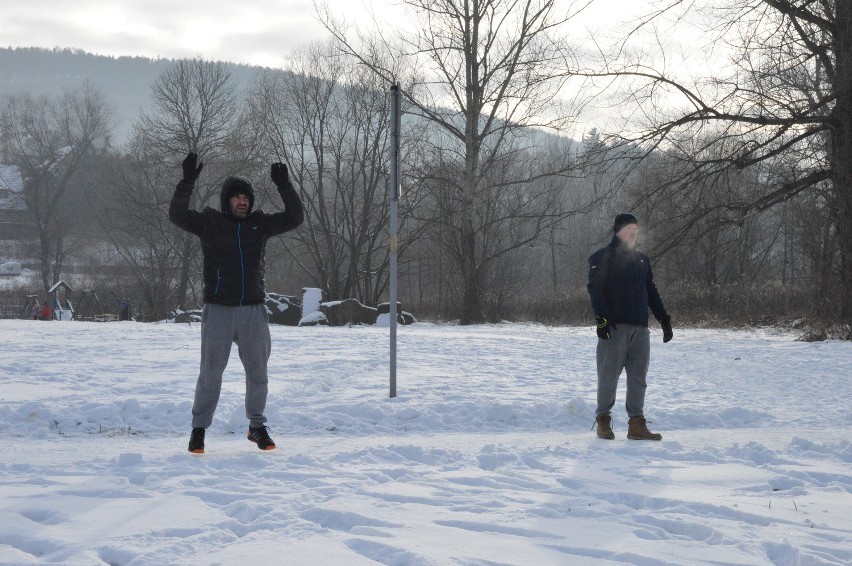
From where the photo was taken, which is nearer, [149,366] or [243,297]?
[243,297]

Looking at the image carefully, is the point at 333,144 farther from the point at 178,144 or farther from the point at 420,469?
the point at 420,469

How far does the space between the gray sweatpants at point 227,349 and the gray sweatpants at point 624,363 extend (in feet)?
10.0

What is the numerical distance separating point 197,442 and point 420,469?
1683 mm

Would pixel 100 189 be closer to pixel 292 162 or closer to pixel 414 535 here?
pixel 292 162

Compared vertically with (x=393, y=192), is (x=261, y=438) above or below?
below

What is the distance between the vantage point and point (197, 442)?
5.95 meters

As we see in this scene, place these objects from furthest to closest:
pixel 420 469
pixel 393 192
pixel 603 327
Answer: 1. pixel 393 192
2. pixel 603 327
3. pixel 420 469

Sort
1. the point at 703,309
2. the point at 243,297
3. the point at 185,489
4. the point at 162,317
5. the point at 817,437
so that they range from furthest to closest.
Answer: the point at 162,317, the point at 703,309, the point at 817,437, the point at 243,297, the point at 185,489

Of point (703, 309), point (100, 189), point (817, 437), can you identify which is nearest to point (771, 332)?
point (703, 309)

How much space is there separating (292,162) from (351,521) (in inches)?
1426

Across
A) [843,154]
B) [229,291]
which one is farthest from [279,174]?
[843,154]

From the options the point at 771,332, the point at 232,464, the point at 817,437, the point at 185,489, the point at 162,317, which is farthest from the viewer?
the point at 162,317

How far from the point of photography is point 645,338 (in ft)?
23.9

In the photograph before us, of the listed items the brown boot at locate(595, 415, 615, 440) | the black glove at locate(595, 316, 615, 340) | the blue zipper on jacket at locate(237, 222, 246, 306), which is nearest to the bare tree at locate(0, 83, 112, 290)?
the blue zipper on jacket at locate(237, 222, 246, 306)
